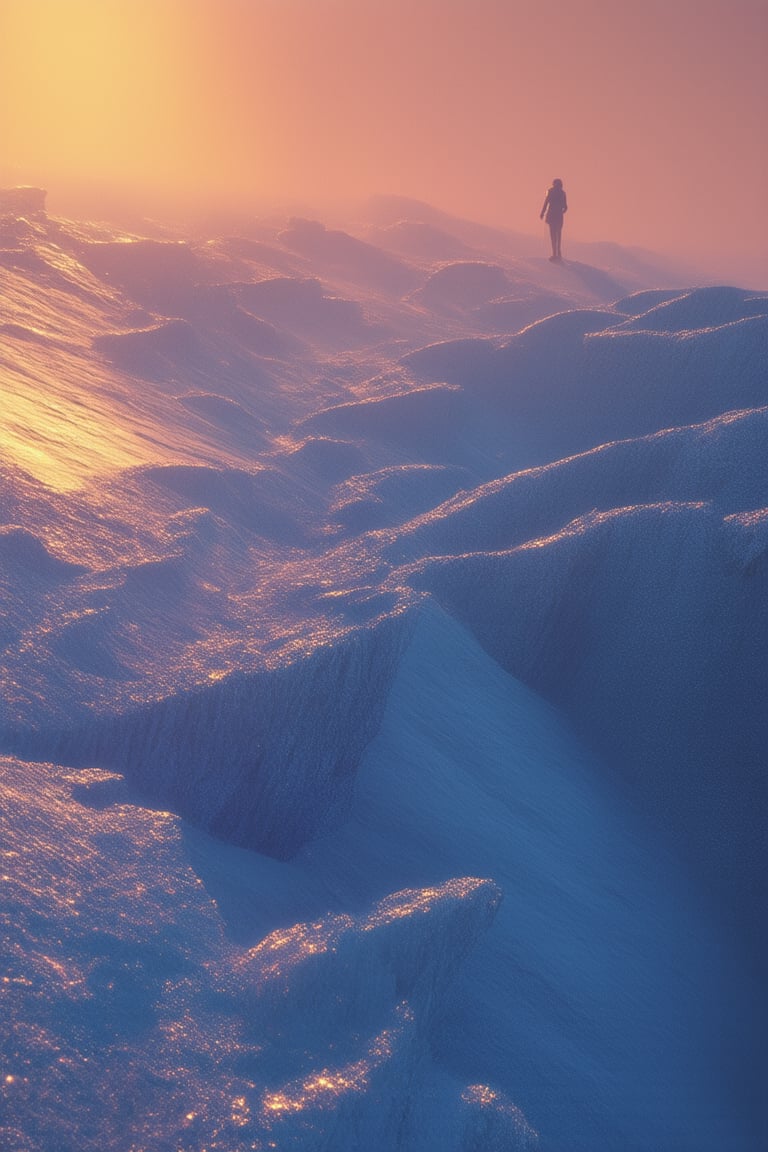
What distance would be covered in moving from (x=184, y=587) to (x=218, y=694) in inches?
54.3

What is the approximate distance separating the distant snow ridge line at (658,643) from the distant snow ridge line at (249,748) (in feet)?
4.73

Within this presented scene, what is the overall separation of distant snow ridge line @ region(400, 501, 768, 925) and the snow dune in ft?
0.06

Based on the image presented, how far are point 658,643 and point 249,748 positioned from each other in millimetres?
2500

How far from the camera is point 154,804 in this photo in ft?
12.0

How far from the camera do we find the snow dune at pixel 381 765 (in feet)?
8.63

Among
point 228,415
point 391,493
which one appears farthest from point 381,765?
point 228,415

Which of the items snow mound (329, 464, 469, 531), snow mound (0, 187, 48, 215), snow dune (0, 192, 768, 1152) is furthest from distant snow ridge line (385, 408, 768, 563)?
snow mound (0, 187, 48, 215)

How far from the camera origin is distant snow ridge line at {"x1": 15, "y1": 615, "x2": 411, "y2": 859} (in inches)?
150

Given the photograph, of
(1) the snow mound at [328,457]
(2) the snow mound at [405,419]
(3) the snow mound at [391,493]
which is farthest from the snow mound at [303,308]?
(3) the snow mound at [391,493]

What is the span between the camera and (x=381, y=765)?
4207mm

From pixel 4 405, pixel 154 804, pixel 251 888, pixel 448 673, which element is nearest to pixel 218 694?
pixel 154 804

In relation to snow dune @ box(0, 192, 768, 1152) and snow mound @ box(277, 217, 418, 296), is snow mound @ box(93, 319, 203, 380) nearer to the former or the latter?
snow dune @ box(0, 192, 768, 1152)

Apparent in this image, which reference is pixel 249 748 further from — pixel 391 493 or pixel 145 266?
pixel 145 266

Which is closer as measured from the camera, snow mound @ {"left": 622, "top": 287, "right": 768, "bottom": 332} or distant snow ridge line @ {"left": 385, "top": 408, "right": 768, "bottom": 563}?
distant snow ridge line @ {"left": 385, "top": 408, "right": 768, "bottom": 563}
